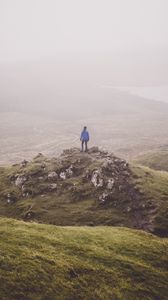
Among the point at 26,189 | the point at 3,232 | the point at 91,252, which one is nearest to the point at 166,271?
the point at 91,252

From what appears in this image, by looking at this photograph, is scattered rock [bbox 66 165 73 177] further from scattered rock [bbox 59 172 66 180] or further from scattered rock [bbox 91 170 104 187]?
scattered rock [bbox 91 170 104 187]

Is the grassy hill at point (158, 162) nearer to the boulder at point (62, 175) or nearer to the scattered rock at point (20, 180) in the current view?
the boulder at point (62, 175)

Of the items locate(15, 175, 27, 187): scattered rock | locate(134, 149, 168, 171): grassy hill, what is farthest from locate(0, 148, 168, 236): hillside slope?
locate(134, 149, 168, 171): grassy hill

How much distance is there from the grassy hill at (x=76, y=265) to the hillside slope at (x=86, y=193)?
29.1ft

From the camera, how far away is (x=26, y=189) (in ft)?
151

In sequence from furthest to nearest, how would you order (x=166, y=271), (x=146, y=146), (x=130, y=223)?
(x=146, y=146) → (x=130, y=223) → (x=166, y=271)

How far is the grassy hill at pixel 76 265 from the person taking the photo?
848 inches

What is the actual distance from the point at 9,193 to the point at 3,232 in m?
19.1

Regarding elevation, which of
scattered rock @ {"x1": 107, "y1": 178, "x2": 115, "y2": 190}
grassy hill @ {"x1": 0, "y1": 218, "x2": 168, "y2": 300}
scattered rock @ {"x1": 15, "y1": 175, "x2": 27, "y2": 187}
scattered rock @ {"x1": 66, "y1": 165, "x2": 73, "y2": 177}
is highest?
scattered rock @ {"x1": 66, "y1": 165, "x2": 73, "y2": 177}

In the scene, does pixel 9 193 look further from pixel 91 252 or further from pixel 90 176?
pixel 91 252

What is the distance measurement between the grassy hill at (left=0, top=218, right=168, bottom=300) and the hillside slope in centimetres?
887

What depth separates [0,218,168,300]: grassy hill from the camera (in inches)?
848

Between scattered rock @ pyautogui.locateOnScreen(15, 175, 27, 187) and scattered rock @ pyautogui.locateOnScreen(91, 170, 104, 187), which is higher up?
scattered rock @ pyautogui.locateOnScreen(91, 170, 104, 187)

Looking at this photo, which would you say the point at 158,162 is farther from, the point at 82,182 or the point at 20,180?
the point at 20,180
